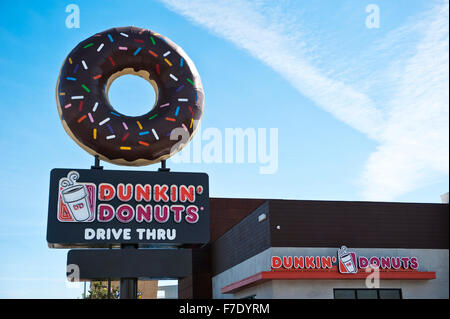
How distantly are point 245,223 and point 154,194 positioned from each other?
1471 centimetres

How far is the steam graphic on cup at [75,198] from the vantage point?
10.4m

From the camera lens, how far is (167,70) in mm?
11539

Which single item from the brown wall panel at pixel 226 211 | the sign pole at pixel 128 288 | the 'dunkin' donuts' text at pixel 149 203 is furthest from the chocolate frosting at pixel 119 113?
the brown wall panel at pixel 226 211

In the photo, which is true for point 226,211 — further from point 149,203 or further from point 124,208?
point 124,208

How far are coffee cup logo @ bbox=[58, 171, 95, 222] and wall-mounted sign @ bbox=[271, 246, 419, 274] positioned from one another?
37.9ft

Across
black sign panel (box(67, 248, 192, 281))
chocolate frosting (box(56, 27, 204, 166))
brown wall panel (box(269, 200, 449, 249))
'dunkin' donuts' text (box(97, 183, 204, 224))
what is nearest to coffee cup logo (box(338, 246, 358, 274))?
brown wall panel (box(269, 200, 449, 249))

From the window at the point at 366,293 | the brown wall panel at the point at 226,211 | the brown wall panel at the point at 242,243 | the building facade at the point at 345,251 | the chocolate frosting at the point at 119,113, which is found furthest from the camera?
the brown wall panel at the point at 226,211

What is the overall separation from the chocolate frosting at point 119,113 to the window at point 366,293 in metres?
12.8

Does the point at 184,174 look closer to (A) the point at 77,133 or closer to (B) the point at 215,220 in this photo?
(A) the point at 77,133

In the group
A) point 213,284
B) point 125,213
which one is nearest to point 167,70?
point 125,213

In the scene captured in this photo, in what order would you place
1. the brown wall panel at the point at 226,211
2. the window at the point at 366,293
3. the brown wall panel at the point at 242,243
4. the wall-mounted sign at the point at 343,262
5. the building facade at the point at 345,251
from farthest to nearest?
1. the brown wall panel at the point at 226,211
2. the brown wall panel at the point at 242,243
3. the window at the point at 366,293
4. the building facade at the point at 345,251
5. the wall-mounted sign at the point at 343,262

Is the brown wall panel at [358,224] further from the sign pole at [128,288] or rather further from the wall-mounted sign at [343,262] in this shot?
the sign pole at [128,288]

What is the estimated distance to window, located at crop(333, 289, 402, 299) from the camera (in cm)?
2150

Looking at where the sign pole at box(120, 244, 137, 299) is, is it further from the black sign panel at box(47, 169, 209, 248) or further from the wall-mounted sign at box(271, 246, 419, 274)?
the wall-mounted sign at box(271, 246, 419, 274)
